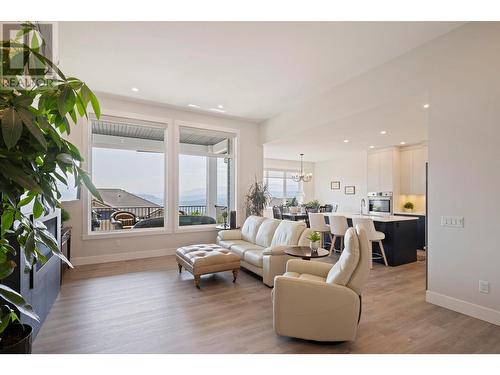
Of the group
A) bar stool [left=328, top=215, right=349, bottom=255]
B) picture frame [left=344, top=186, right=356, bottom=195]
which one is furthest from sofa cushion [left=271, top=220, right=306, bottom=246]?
picture frame [left=344, top=186, right=356, bottom=195]

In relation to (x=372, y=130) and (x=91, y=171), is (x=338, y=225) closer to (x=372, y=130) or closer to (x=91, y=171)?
(x=372, y=130)

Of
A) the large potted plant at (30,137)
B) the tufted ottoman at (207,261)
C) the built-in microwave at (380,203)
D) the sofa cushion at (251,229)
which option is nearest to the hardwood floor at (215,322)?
the tufted ottoman at (207,261)

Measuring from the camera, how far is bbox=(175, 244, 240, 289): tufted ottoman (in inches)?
141

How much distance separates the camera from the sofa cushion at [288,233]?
382 centimetres

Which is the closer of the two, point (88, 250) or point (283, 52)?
point (283, 52)

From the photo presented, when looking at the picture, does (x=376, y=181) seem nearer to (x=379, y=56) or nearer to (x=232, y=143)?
(x=232, y=143)

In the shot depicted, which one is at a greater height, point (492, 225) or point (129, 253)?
point (492, 225)

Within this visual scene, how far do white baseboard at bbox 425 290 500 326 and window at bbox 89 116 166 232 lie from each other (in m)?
4.81

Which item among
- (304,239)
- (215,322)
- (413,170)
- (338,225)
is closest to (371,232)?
(338,225)

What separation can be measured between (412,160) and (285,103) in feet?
14.8

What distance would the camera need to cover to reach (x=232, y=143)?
21.6 ft

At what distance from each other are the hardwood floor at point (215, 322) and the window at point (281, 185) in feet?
24.2

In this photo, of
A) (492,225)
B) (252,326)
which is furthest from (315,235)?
(492,225)
